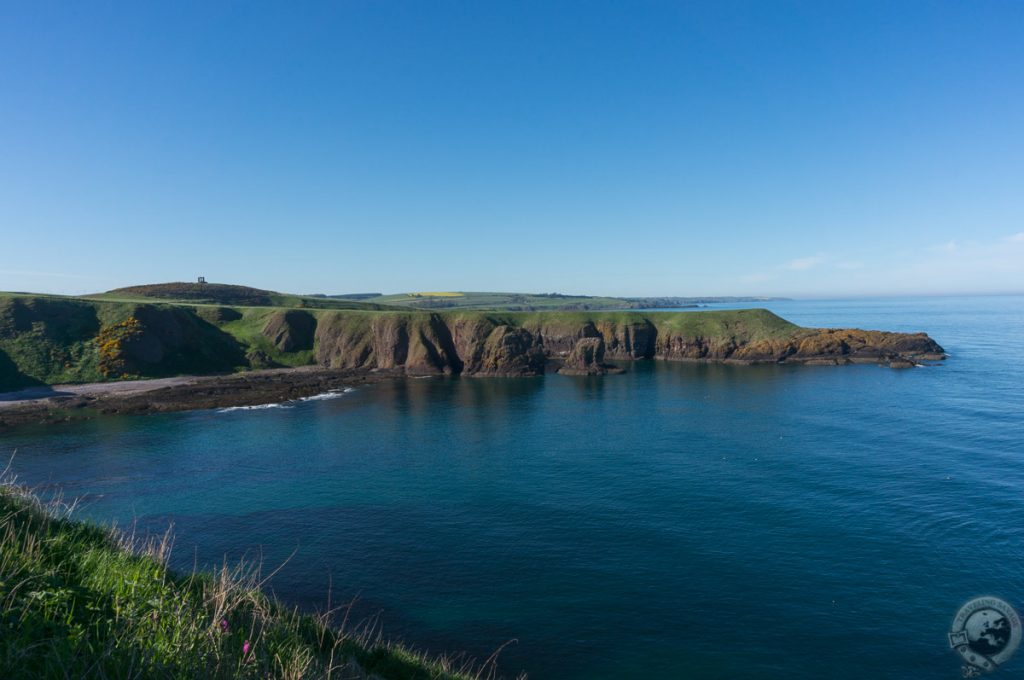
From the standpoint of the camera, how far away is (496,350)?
131875mm

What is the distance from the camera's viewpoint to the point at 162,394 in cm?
9794

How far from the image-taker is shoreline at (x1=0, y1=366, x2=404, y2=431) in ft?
278

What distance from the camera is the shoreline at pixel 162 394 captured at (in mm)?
84875

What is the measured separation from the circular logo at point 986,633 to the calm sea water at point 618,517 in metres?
0.86

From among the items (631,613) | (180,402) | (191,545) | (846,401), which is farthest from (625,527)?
(180,402)

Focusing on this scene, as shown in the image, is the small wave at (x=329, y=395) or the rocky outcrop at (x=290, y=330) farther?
the rocky outcrop at (x=290, y=330)

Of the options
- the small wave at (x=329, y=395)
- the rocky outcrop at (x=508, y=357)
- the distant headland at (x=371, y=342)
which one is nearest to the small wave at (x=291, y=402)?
the small wave at (x=329, y=395)

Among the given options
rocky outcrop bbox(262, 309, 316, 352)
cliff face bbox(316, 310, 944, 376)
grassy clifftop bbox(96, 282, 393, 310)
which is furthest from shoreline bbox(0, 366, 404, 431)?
grassy clifftop bbox(96, 282, 393, 310)

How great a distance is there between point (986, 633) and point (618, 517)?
23.1m

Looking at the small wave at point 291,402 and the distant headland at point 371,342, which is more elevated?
the distant headland at point 371,342

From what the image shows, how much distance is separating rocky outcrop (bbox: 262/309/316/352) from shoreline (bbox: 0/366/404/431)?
A: 1510 cm

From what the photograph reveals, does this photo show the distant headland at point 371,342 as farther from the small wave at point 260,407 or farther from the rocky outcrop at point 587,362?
the small wave at point 260,407

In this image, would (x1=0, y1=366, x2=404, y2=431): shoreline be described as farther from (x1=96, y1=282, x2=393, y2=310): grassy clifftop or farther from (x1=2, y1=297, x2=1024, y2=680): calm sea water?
(x1=96, y1=282, x2=393, y2=310): grassy clifftop

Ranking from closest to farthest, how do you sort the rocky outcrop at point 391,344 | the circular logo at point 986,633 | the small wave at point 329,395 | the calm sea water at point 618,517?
1. the circular logo at point 986,633
2. the calm sea water at point 618,517
3. the small wave at point 329,395
4. the rocky outcrop at point 391,344
